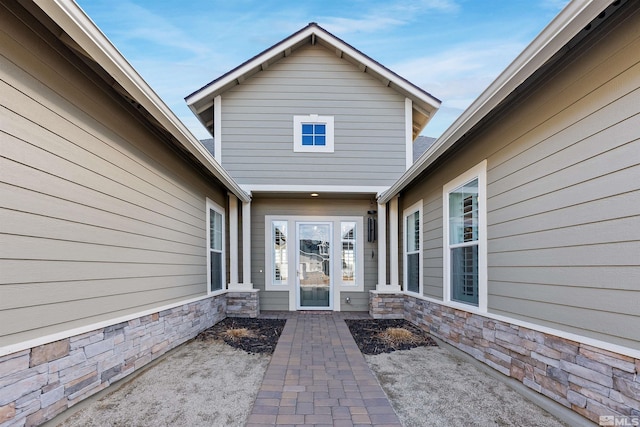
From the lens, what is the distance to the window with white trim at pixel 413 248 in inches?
248

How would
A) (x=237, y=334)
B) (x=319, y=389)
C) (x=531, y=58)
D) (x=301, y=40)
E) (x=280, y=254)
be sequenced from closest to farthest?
1. (x=531, y=58)
2. (x=319, y=389)
3. (x=237, y=334)
4. (x=301, y=40)
5. (x=280, y=254)

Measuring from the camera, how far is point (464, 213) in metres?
4.61

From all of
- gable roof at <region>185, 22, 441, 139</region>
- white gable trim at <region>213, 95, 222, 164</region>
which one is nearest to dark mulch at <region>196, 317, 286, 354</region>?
white gable trim at <region>213, 95, 222, 164</region>

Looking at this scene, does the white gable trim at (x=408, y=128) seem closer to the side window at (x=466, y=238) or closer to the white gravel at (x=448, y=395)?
the side window at (x=466, y=238)

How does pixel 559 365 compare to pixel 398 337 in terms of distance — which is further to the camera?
pixel 398 337

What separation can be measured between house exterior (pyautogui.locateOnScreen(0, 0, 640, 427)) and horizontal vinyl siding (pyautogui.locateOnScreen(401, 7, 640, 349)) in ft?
0.05

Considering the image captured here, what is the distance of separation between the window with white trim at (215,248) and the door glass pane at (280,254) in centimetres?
115

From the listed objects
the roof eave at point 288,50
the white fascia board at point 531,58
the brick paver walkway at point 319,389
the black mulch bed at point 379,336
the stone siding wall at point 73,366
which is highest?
the roof eave at point 288,50

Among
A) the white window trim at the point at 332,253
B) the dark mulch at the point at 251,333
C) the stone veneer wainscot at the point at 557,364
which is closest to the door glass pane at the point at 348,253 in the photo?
the white window trim at the point at 332,253

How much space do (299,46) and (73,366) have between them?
6814mm

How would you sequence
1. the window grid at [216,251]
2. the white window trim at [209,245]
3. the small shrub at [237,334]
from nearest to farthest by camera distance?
the small shrub at [237,334] < the white window trim at [209,245] < the window grid at [216,251]

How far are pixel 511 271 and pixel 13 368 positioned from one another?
165 inches

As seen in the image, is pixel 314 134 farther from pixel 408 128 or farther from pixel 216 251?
pixel 216 251

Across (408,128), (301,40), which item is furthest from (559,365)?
(301,40)
